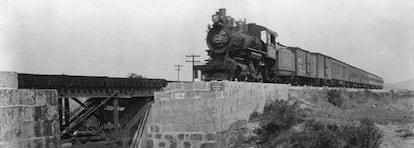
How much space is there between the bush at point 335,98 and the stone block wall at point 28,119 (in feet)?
50.1

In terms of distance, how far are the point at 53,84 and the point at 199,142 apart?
324 cm

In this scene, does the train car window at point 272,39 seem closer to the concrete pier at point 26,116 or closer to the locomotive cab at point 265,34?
the locomotive cab at point 265,34

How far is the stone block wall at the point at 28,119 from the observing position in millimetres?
4438

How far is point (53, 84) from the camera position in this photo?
7.70 m

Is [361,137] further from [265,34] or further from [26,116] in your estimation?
[265,34]

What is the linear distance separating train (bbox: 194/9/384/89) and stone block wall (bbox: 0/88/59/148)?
1033 cm

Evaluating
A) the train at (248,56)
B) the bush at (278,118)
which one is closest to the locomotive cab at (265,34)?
the train at (248,56)

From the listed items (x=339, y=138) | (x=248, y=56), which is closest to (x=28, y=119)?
(x=339, y=138)

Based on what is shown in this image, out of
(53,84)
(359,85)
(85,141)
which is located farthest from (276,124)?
(359,85)

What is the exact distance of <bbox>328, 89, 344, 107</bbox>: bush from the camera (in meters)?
18.2

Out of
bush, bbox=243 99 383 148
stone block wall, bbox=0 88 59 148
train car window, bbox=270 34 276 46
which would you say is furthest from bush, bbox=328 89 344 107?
stone block wall, bbox=0 88 59 148

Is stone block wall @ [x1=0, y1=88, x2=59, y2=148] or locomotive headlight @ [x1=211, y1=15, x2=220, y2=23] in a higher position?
locomotive headlight @ [x1=211, y1=15, x2=220, y2=23]

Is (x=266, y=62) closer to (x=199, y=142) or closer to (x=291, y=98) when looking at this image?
(x=291, y=98)

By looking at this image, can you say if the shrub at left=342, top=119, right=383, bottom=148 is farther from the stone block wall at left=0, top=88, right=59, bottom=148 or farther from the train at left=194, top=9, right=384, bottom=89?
the train at left=194, top=9, right=384, bottom=89
